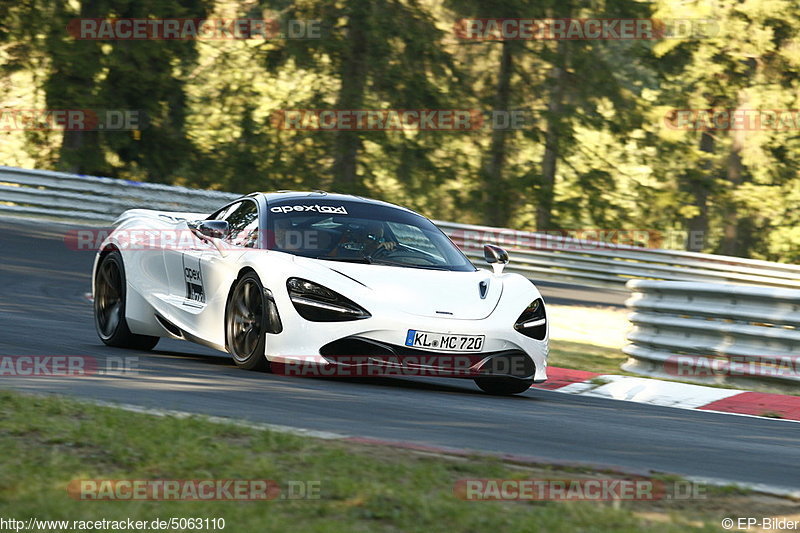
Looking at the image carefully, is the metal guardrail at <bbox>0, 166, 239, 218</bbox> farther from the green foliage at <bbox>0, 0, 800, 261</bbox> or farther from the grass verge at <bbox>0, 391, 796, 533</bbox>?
the grass verge at <bbox>0, 391, 796, 533</bbox>

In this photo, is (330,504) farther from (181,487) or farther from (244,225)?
(244,225)

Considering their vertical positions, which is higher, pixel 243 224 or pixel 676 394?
pixel 243 224

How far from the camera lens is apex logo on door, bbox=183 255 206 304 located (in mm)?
9133

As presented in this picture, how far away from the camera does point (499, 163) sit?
32.5 metres

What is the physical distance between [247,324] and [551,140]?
22735 mm

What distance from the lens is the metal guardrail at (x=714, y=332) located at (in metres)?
10.2

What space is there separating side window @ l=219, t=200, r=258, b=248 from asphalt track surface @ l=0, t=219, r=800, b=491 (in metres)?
0.91

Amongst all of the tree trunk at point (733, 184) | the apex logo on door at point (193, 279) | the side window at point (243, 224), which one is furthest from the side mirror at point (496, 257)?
the tree trunk at point (733, 184)

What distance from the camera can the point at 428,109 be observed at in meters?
30.1

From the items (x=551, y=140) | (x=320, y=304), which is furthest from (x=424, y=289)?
(x=551, y=140)

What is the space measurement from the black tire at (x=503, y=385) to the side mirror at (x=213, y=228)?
2.10 metres

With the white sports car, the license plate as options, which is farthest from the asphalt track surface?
the license plate

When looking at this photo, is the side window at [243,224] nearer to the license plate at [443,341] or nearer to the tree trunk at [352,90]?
the license plate at [443,341]

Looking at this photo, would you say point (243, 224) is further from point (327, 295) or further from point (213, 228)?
Result: point (327, 295)
